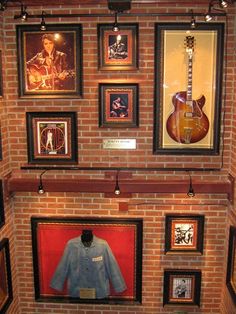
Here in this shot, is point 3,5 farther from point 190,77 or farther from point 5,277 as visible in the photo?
point 5,277

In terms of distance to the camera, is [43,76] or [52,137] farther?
[52,137]

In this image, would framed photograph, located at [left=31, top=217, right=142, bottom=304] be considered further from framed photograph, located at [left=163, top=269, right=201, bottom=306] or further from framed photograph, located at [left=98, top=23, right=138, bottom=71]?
framed photograph, located at [left=98, top=23, right=138, bottom=71]

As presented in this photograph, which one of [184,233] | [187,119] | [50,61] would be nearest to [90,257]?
[184,233]

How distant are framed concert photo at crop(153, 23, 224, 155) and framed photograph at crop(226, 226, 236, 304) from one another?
90cm

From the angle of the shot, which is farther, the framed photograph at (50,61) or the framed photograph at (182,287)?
the framed photograph at (182,287)

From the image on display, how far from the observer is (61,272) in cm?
418

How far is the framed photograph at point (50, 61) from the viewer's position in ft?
A: 12.2

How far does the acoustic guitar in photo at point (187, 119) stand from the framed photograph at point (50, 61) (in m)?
1.04

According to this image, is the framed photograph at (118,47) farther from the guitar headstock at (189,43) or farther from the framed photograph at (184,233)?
the framed photograph at (184,233)

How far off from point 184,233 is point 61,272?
1497 millimetres

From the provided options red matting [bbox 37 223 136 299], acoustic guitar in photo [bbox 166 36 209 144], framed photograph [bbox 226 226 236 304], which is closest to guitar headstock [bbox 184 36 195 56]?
acoustic guitar in photo [bbox 166 36 209 144]

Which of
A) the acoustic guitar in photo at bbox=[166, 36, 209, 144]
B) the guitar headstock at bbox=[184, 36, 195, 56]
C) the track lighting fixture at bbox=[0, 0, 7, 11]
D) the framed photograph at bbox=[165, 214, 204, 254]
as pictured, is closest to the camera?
the track lighting fixture at bbox=[0, 0, 7, 11]

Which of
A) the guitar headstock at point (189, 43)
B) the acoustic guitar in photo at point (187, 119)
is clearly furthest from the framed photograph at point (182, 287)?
the guitar headstock at point (189, 43)

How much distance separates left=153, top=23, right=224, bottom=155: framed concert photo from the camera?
367 centimetres
